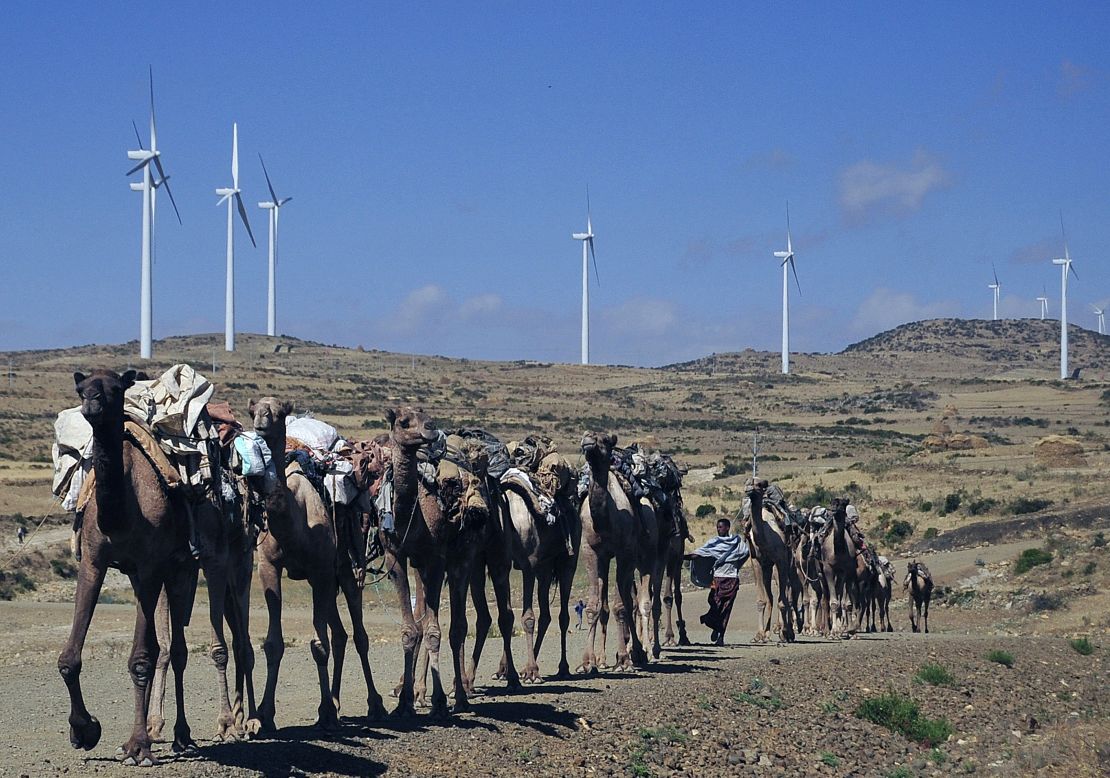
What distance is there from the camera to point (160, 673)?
14.4m

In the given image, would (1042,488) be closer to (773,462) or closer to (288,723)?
(773,462)

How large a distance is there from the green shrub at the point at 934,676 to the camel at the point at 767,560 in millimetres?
4366

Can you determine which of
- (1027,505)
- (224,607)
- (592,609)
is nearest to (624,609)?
(592,609)

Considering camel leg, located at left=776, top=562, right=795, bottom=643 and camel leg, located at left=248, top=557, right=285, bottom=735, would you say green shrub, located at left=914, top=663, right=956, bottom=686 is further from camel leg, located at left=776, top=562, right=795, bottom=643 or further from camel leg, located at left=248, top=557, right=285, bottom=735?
camel leg, located at left=248, top=557, right=285, bottom=735

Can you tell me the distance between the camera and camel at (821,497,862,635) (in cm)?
3144

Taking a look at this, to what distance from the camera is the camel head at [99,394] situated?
38.0 ft

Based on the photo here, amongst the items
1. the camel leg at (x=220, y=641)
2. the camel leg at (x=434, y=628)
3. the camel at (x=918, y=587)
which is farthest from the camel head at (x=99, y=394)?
the camel at (x=918, y=587)

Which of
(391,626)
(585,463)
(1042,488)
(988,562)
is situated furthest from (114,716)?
(1042,488)

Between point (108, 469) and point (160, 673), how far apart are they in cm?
325

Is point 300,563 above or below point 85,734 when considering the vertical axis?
above

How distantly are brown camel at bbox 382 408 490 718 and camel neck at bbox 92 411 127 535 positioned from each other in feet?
13.2

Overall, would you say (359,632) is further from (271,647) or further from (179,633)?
(179,633)

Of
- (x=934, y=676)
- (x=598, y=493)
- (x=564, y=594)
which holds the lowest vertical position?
(x=934, y=676)

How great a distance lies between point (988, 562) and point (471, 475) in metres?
35.1
